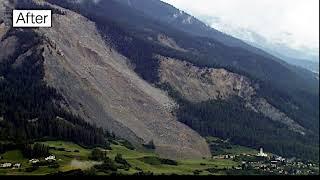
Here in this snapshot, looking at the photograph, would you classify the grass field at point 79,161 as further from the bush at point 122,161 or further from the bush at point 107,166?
the bush at point 107,166

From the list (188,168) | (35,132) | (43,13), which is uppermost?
(43,13)

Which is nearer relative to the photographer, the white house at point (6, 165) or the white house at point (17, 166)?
the white house at point (6, 165)

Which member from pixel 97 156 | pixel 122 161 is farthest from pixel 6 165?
pixel 122 161

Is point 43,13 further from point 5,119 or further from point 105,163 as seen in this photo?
point 5,119

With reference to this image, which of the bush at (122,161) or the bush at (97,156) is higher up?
the bush at (97,156)

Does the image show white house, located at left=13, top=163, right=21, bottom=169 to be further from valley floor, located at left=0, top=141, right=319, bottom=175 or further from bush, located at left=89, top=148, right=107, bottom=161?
bush, located at left=89, top=148, right=107, bottom=161

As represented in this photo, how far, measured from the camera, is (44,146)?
6663 inches

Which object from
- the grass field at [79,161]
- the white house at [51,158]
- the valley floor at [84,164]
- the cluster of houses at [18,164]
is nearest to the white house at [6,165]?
the cluster of houses at [18,164]

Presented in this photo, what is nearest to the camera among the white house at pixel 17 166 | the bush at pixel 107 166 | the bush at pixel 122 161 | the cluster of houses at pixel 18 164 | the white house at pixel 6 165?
the white house at pixel 6 165

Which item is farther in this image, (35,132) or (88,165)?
(35,132)

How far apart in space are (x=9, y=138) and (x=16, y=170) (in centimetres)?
3770

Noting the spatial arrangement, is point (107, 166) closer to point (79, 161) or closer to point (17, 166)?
point (79, 161)
